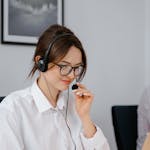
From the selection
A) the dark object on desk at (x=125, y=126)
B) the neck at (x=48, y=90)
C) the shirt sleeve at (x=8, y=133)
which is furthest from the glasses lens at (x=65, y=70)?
the dark object on desk at (x=125, y=126)

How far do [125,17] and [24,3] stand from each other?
85cm

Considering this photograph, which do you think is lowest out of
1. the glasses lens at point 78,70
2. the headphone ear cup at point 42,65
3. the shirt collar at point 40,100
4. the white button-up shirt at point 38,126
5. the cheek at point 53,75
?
the white button-up shirt at point 38,126

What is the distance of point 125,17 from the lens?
89.8 inches

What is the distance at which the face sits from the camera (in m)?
1.14

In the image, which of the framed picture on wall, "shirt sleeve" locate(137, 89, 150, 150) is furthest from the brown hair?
"shirt sleeve" locate(137, 89, 150, 150)

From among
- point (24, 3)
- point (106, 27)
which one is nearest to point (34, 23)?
point (24, 3)

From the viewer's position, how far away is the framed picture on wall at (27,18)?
5.73 ft

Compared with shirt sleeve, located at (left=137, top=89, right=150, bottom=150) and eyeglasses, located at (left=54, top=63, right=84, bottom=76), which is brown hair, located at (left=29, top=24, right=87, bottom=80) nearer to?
eyeglasses, located at (left=54, top=63, right=84, bottom=76)

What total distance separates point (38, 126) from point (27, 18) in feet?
2.78

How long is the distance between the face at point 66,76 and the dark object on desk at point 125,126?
2.16 feet

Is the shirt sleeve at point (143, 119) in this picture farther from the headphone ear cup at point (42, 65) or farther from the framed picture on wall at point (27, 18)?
the headphone ear cup at point (42, 65)

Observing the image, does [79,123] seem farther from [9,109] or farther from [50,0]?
[50,0]

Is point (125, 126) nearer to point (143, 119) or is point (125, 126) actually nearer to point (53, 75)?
point (143, 119)

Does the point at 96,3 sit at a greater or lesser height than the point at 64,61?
greater
